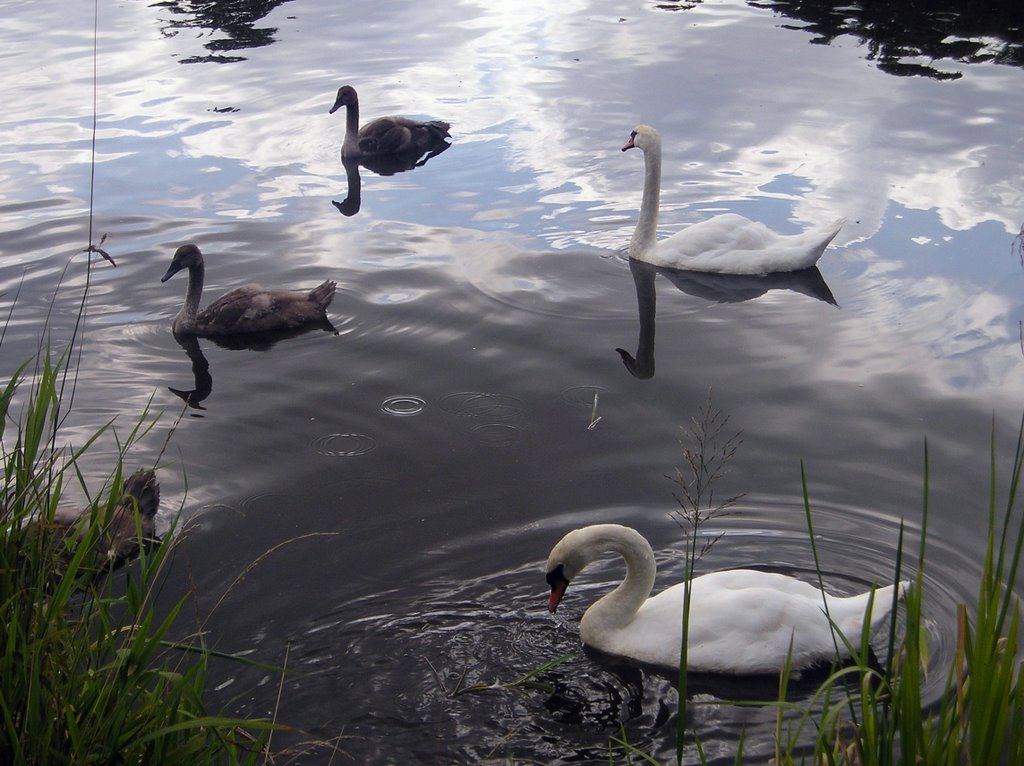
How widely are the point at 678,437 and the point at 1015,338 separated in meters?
2.50

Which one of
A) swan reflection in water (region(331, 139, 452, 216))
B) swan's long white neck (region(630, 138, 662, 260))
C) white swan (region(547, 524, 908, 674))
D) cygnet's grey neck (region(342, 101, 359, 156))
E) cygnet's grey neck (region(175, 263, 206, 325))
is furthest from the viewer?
cygnet's grey neck (region(342, 101, 359, 156))

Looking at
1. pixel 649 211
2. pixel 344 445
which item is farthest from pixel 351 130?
pixel 344 445

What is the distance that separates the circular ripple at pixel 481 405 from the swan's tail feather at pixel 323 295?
1.65 meters

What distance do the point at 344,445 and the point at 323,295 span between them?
2.08 meters

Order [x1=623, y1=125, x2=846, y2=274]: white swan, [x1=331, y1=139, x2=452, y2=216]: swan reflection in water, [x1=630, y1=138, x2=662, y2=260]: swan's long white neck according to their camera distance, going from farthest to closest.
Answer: [x1=331, y1=139, x2=452, y2=216]: swan reflection in water < [x1=630, y1=138, x2=662, y2=260]: swan's long white neck < [x1=623, y1=125, x2=846, y2=274]: white swan

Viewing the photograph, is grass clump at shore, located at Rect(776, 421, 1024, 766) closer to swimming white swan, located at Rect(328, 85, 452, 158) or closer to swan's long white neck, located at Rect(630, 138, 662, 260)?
swan's long white neck, located at Rect(630, 138, 662, 260)

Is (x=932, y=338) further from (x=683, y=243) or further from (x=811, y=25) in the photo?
(x=811, y=25)

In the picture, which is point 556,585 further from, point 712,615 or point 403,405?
point 403,405

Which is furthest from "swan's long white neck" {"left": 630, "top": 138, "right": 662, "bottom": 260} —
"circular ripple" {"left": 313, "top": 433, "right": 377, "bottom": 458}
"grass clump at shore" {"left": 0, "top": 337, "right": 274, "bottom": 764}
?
"grass clump at shore" {"left": 0, "top": 337, "right": 274, "bottom": 764}

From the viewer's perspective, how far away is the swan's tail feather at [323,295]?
8.42m

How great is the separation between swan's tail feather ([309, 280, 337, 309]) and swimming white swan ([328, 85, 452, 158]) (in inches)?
169

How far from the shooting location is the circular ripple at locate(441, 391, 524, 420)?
691cm

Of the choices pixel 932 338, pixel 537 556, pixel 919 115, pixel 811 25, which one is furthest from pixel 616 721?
pixel 811 25

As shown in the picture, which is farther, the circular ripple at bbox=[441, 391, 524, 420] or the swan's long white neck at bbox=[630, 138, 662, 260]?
the swan's long white neck at bbox=[630, 138, 662, 260]
